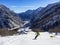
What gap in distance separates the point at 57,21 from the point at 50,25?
769 centimetres

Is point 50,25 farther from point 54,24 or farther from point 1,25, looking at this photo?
point 1,25

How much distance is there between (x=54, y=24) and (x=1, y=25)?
83.2m

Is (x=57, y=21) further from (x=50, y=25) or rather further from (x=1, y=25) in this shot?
(x=1, y=25)

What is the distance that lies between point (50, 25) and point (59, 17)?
446 inches

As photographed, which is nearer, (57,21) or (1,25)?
(57,21)

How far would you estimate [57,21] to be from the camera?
459ft

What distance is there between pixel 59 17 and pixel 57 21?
5.81 metres

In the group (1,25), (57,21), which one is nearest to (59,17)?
(57,21)

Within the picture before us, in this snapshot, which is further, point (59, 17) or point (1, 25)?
point (1, 25)

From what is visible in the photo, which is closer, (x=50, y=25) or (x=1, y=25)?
(x=50, y=25)

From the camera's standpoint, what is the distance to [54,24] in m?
141

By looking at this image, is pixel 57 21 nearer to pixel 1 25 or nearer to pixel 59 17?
pixel 59 17

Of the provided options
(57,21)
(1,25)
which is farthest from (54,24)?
(1,25)

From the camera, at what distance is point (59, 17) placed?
144 metres
